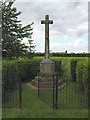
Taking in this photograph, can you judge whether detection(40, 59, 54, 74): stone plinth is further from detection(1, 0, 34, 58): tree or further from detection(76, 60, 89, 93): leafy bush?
detection(1, 0, 34, 58): tree

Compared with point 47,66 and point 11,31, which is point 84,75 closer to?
point 47,66

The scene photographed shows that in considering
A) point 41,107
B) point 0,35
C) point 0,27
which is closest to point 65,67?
point 41,107

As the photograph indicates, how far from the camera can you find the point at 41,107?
5.28 m

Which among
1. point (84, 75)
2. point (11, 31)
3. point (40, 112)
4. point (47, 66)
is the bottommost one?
point (40, 112)

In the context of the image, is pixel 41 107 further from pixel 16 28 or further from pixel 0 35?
pixel 16 28

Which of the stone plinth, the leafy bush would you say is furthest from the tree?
the leafy bush

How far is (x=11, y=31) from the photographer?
57.4 ft

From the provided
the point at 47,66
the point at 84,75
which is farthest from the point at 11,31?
the point at 84,75

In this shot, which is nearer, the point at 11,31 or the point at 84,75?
the point at 84,75

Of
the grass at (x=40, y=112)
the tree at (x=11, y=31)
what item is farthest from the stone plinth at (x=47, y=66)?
the tree at (x=11, y=31)

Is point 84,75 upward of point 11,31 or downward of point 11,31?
downward

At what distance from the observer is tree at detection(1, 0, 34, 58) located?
49.8 feet

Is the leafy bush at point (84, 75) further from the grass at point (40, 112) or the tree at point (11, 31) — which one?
the tree at point (11, 31)

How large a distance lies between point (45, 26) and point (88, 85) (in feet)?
18.9
